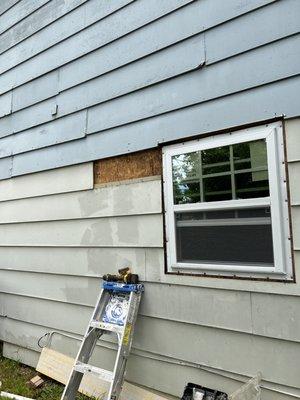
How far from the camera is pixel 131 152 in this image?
304cm

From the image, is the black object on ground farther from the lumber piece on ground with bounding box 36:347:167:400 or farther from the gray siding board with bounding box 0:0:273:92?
the gray siding board with bounding box 0:0:273:92

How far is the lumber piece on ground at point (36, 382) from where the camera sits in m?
3.30

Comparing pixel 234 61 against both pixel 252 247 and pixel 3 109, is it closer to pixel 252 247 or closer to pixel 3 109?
pixel 252 247

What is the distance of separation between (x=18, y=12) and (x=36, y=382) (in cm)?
409

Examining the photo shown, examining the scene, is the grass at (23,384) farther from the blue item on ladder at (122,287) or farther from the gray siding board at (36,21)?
the gray siding board at (36,21)

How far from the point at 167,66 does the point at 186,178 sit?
0.90m

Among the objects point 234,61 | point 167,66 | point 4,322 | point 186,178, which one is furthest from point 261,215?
point 4,322

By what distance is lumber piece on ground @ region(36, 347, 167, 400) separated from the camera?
2785 millimetres

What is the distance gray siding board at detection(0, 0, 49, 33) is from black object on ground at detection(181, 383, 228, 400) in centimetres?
400

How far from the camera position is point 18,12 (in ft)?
14.2

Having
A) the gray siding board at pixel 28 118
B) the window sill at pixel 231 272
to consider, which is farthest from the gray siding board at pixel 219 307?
the gray siding board at pixel 28 118

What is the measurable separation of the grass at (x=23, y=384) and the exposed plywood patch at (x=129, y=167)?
1.89m

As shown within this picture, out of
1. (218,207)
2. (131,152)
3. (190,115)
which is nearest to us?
(218,207)

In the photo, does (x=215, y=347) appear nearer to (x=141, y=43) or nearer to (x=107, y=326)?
(x=107, y=326)
